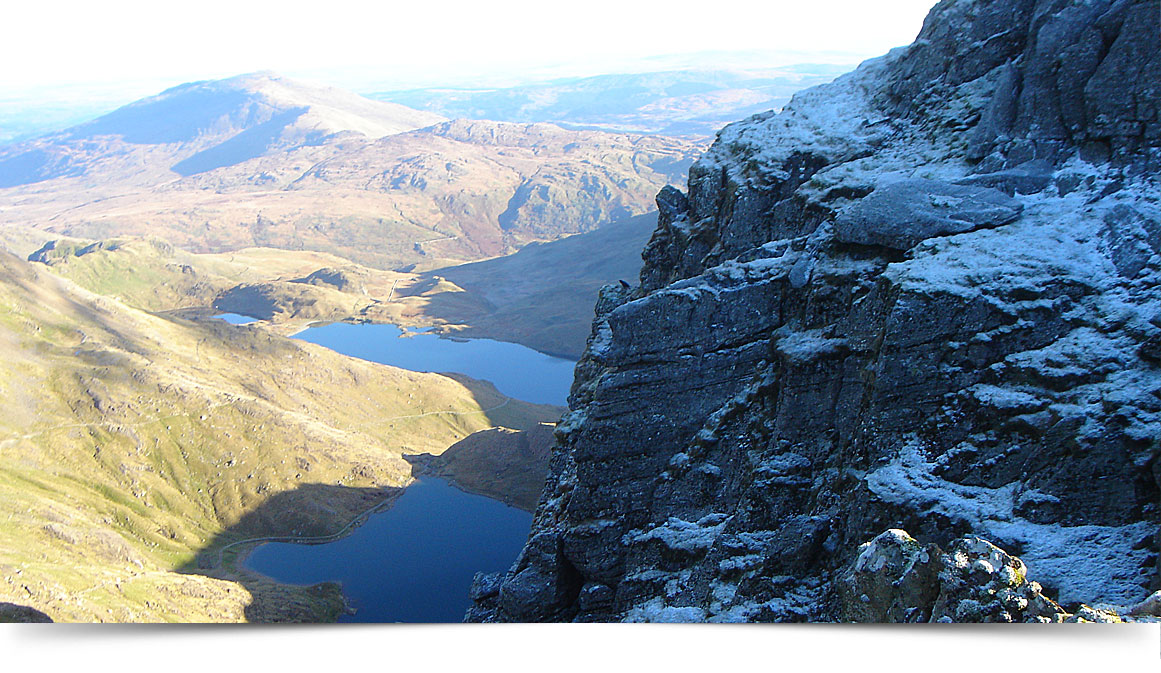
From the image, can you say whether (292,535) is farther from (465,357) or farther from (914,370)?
(465,357)

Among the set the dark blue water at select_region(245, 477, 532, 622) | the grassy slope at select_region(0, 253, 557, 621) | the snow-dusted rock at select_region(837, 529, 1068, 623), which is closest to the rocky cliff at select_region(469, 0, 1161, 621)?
the snow-dusted rock at select_region(837, 529, 1068, 623)

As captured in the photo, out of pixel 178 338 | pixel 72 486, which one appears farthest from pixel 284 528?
pixel 178 338

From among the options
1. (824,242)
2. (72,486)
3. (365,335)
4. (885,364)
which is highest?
(824,242)

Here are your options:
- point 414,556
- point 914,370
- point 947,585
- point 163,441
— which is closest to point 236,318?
point 163,441

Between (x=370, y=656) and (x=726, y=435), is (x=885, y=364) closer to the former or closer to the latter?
(x=726, y=435)

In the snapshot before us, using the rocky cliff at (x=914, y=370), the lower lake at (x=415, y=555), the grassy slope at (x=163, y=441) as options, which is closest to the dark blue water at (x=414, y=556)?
the lower lake at (x=415, y=555)

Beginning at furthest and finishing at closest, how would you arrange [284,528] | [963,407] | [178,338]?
[178,338] → [284,528] → [963,407]

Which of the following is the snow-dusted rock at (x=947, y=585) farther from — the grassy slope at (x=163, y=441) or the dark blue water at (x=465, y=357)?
the dark blue water at (x=465, y=357)
